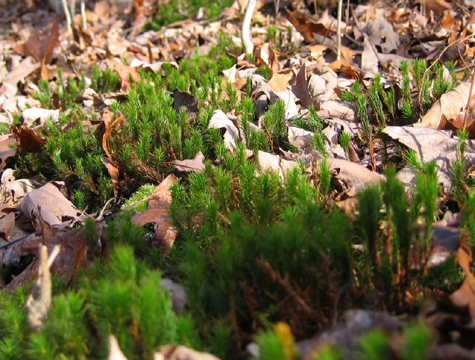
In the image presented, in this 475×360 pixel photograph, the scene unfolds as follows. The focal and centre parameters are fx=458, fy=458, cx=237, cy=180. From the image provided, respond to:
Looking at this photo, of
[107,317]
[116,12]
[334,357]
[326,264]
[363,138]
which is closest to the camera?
[334,357]

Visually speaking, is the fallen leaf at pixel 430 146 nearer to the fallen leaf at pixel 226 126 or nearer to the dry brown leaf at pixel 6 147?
the fallen leaf at pixel 226 126

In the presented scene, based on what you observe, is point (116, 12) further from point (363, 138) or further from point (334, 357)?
point (334, 357)

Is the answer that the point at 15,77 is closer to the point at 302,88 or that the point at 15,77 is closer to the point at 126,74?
the point at 126,74

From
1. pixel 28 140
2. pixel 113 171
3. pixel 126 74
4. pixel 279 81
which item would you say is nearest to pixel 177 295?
pixel 113 171

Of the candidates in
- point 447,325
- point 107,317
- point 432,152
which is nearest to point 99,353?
point 107,317

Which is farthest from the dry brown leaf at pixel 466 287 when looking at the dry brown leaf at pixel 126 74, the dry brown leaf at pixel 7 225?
the dry brown leaf at pixel 126 74

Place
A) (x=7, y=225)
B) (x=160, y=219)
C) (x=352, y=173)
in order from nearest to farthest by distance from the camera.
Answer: (x=160, y=219) < (x=352, y=173) < (x=7, y=225)

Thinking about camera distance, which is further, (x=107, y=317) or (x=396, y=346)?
(x=107, y=317)
